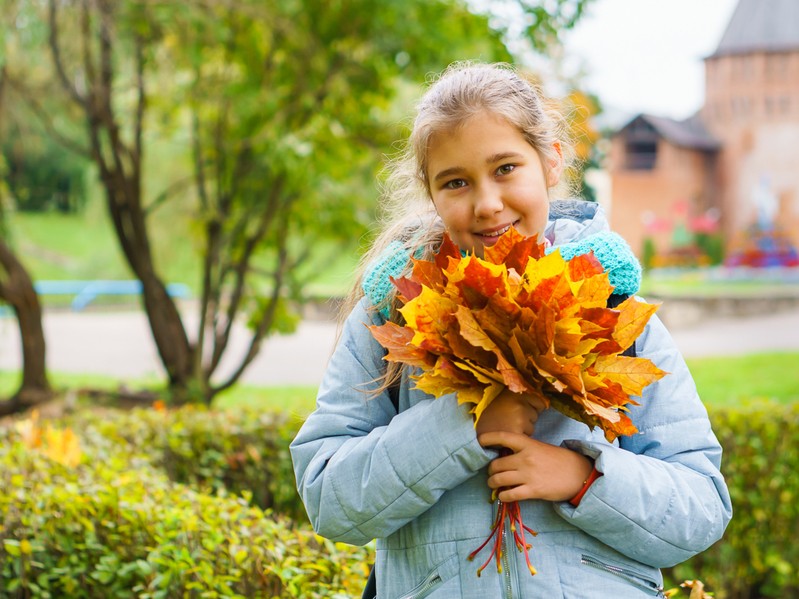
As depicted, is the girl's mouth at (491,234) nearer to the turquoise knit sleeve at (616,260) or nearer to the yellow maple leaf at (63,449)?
the turquoise knit sleeve at (616,260)

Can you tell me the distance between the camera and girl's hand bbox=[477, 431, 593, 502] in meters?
1.46

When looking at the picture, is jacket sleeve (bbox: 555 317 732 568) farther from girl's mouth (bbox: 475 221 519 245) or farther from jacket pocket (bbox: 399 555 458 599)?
girl's mouth (bbox: 475 221 519 245)

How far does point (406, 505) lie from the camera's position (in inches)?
58.6

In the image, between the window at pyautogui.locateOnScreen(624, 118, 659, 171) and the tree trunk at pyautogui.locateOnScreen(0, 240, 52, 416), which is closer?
the tree trunk at pyautogui.locateOnScreen(0, 240, 52, 416)

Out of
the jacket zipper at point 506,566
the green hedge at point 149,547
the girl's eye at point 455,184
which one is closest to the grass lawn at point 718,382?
the green hedge at point 149,547

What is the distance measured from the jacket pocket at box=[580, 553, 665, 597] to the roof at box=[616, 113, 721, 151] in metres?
25.2

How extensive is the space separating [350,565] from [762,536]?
2.40 metres

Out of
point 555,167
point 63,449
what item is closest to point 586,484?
point 555,167

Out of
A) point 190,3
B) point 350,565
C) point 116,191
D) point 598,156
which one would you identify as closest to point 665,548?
point 350,565

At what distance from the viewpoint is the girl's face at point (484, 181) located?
1618 mm

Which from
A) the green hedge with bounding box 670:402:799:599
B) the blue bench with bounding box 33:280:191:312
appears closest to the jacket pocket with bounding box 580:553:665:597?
the green hedge with bounding box 670:402:799:599

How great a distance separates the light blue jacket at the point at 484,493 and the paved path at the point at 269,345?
926cm

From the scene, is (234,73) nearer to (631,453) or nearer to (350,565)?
(350,565)

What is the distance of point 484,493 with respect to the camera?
1527 millimetres
